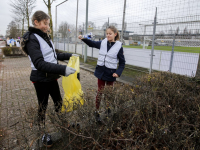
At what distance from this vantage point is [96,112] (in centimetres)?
187

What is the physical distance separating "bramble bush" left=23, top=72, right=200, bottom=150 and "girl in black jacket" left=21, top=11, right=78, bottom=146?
359 mm

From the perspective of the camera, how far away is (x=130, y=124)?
6.02 ft

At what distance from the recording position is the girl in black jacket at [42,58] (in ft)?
5.77

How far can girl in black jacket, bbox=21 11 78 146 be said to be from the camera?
176 centimetres

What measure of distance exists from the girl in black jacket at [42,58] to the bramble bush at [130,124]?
36 cm

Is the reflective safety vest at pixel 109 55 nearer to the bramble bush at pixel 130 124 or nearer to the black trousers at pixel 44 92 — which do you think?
the bramble bush at pixel 130 124

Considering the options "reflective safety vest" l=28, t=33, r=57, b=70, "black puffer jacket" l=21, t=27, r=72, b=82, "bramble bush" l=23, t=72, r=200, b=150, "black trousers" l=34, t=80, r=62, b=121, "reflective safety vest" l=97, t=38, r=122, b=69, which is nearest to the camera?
"bramble bush" l=23, t=72, r=200, b=150

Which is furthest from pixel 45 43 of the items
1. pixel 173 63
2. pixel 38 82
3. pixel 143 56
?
pixel 143 56

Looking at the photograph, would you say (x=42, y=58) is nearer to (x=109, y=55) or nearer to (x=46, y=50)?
(x=46, y=50)

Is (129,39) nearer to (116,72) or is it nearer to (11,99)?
(116,72)

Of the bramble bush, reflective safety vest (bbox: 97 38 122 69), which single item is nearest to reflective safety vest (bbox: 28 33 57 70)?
the bramble bush

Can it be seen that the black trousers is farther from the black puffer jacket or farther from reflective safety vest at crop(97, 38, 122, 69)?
reflective safety vest at crop(97, 38, 122, 69)

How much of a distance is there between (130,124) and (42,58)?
1.29m

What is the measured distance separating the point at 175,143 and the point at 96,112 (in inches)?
34.8
